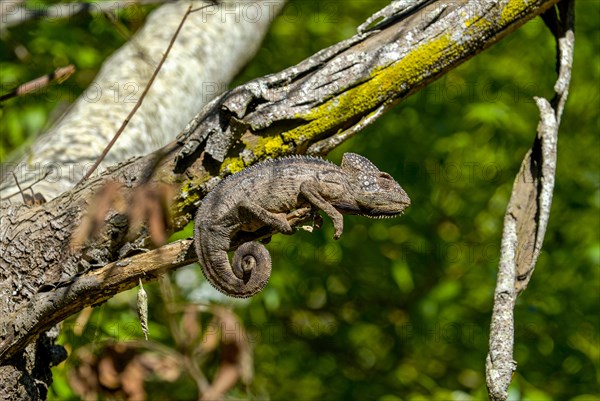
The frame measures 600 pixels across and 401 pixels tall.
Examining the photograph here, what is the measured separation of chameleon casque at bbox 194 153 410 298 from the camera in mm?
2322

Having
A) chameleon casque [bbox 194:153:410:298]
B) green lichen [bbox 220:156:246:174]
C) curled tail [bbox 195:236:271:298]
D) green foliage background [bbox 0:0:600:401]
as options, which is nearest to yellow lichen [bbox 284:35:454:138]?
green lichen [bbox 220:156:246:174]

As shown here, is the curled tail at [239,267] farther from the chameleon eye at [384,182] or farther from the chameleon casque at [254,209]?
the chameleon eye at [384,182]

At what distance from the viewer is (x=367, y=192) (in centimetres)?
242

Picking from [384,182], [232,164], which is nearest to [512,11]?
[384,182]

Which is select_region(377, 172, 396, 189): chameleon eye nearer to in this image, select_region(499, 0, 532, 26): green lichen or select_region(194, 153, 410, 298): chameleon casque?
select_region(194, 153, 410, 298): chameleon casque

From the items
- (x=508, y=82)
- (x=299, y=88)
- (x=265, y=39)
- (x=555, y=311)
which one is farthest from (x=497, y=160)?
(x=299, y=88)

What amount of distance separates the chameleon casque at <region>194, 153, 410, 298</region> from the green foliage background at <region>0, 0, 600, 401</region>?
2203 millimetres

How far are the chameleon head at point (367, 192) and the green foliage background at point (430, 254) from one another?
84.2 inches

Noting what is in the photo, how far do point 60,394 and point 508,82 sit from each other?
Result: 2946 mm

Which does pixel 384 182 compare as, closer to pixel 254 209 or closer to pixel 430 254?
pixel 254 209

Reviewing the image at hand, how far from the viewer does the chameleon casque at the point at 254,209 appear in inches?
91.4

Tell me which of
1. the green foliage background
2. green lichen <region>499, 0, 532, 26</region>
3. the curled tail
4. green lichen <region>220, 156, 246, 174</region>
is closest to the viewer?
the curled tail

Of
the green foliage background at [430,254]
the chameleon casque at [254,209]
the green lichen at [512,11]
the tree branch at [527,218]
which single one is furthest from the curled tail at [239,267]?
the green foliage background at [430,254]

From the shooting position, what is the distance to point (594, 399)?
14.0ft
